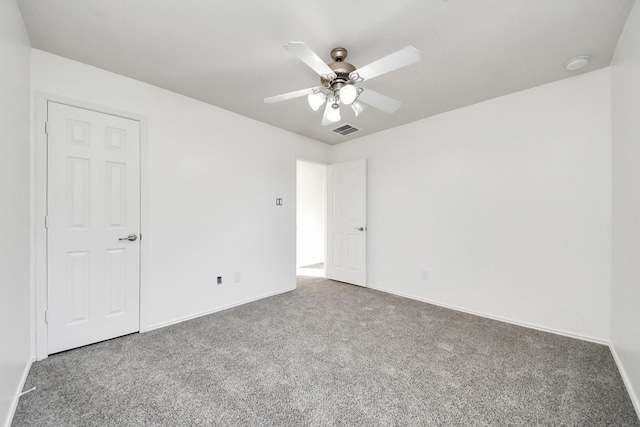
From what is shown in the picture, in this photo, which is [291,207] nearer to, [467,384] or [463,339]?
[463,339]

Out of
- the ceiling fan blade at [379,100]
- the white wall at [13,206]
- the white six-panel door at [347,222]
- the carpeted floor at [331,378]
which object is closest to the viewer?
the white wall at [13,206]

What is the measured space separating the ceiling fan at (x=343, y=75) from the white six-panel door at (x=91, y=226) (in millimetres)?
1597

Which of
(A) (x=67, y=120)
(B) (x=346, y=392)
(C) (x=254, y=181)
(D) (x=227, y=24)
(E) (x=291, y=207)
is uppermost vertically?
(D) (x=227, y=24)

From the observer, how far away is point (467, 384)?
174 centimetres

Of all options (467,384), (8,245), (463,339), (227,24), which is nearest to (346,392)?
(467,384)

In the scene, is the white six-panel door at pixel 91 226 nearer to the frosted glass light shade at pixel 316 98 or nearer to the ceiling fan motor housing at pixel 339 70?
the frosted glass light shade at pixel 316 98

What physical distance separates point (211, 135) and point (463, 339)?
11.1 feet

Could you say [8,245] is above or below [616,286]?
above

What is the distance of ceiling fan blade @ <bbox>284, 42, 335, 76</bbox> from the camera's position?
1.39m

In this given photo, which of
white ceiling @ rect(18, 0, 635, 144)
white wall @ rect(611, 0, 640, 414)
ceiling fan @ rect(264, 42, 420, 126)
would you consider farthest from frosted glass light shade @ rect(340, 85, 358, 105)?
white wall @ rect(611, 0, 640, 414)

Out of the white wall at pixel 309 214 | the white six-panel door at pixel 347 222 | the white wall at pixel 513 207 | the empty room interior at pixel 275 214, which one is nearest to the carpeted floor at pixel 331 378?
the empty room interior at pixel 275 214

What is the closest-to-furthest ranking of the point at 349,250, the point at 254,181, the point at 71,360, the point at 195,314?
the point at 71,360 → the point at 195,314 → the point at 254,181 → the point at 349,250

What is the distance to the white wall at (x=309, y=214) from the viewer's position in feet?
19.4

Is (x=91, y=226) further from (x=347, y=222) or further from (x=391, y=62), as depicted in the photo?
(x=347, y=222)
